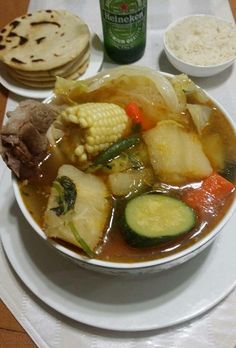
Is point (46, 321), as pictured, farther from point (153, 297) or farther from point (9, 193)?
point (9, 193)

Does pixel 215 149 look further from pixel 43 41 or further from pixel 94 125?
pixel 43 41

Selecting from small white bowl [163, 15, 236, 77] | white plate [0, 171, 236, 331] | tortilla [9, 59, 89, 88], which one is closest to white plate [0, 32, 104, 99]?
tortilla [9, 59, 89, 88]

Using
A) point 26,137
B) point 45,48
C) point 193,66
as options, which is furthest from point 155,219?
point 45,48

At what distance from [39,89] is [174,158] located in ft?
2.38

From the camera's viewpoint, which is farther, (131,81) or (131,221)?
(131,81)

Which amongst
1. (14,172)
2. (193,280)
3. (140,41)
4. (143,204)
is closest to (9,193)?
(14,172)

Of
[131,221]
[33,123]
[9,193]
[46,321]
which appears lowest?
[46,321]

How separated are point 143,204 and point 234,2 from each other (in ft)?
4.20

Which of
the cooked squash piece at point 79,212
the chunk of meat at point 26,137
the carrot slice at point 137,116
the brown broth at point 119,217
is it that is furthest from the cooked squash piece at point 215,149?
the chunk of meat at point 26,137

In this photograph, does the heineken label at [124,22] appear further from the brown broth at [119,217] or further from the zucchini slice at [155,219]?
the zucchini slice at [155,219]

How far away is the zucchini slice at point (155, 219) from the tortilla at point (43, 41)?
2.40 feet

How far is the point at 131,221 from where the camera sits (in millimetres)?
867

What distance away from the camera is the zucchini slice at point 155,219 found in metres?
0.85

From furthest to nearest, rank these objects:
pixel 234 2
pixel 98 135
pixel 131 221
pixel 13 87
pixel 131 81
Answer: pixel 234 2
pixel 13 87
pixel 131 81
pixel 98 135
pixel 131 221
